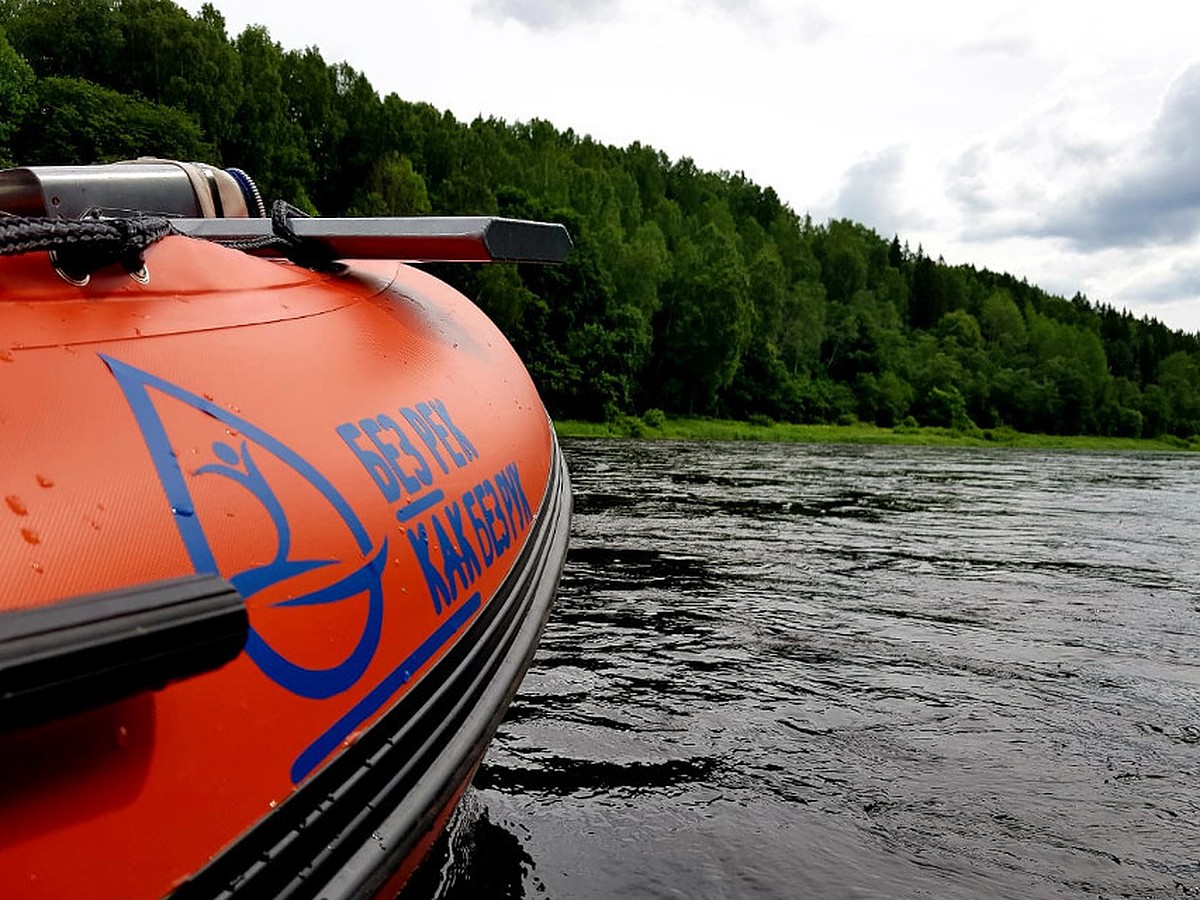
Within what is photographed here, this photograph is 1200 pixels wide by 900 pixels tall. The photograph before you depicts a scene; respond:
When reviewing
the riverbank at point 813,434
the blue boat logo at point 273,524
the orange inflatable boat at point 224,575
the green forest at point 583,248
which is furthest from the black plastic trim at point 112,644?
the green forest at point 583,248

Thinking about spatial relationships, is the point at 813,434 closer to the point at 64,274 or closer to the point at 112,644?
the point at 64,274

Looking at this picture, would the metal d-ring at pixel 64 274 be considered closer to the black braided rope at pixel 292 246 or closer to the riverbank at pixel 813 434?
the black braided rope at pixel 292 246

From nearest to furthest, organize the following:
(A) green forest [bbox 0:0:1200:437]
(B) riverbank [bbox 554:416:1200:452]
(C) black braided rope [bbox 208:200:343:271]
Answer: (C) black braided rope [bbox 208:200:343:271]
(B) riverbank [bbox 554:416:1200:452]
(A) green forest [bbox 0:0:1200:437]

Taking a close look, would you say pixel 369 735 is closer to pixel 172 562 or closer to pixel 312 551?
pixel 312 551

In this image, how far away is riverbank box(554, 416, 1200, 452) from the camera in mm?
33594

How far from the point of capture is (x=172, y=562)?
1139 millimetres

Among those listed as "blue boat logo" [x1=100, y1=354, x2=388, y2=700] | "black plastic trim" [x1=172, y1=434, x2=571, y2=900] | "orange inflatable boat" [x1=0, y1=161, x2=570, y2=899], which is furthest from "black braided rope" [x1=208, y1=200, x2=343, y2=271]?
"blue boat logo" [x1=100, y1=354, x2=388, y2=700]

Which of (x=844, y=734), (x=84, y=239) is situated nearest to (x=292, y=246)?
(x=84, y=239)

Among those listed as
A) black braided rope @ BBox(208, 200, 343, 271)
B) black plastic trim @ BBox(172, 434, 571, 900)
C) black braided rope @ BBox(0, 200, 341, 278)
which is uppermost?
black braided rope @ BBox(208, 200, 343, 271)

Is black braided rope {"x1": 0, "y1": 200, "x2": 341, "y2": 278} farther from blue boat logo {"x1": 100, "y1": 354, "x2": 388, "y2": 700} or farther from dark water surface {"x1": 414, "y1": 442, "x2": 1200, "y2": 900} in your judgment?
dark water surface {"x1": 414, "y1": 442, "x2": 1200, "y2": 900}

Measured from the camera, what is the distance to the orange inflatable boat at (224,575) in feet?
3.06

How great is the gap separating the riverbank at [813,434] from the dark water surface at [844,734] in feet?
74.4

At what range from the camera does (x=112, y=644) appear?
2.90ft

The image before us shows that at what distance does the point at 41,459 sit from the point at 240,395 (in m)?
0.39
